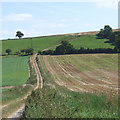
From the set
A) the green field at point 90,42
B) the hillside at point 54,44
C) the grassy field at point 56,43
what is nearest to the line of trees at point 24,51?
the hillside at point 54,44

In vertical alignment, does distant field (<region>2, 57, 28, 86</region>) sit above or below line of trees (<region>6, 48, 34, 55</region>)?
below

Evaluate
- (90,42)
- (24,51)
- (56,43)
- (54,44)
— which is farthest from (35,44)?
(90,42)

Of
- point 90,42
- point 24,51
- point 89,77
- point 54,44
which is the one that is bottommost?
point 89,77

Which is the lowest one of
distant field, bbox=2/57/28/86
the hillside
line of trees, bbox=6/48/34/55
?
distant field, bbox=2/57/28/86

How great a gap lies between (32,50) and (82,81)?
44841 mm

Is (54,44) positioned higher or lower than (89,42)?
lower

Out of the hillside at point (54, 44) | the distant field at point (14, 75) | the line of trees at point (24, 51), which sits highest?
the hillside at point (54, 44)

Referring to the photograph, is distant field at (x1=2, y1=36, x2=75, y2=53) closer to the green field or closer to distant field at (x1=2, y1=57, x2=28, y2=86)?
the green field

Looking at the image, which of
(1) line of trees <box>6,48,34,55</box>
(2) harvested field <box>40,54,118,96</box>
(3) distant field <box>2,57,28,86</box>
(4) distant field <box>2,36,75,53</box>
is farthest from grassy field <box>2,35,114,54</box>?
(3) distant field <box>2,57,28,86</box>

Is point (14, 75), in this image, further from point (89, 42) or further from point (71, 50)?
point (89, 42)

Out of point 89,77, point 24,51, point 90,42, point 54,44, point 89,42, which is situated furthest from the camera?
point 54,44

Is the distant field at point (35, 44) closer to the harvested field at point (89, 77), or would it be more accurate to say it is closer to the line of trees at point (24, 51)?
the line of trees at point (24, 51)

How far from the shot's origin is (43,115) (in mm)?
8539

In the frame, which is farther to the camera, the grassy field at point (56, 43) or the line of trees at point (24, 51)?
the grassy field at point (56, 43)
